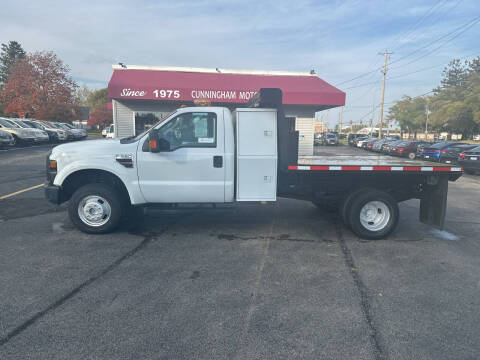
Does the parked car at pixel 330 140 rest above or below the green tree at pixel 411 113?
below

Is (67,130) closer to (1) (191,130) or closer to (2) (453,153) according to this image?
(1) (191,130)

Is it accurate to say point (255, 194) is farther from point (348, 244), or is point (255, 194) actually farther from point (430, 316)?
point (430, 316)

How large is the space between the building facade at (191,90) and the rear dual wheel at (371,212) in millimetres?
13255

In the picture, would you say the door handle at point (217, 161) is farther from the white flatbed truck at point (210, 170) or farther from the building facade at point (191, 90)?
the building facade at point (191, 90)

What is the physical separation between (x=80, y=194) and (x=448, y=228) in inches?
278

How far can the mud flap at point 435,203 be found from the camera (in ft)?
18.4

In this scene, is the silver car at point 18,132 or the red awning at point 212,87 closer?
the red awning at point 212,87

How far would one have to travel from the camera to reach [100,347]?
278 cm

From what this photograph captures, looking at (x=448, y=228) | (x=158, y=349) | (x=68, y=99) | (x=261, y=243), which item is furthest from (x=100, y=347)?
(x=68, y=99)

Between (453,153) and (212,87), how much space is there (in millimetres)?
13942

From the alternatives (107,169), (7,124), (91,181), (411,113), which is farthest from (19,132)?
(411,113)

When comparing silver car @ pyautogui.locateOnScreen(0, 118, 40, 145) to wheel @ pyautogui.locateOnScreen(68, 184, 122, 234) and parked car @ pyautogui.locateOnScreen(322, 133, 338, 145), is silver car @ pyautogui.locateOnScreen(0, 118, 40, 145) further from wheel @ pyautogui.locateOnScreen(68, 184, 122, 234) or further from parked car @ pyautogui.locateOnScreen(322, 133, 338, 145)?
parked car @ pyautogui.locateOnScreen(322, 133, 338, 145)

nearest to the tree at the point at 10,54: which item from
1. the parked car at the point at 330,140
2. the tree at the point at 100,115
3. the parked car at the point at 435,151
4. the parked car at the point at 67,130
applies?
the tree at the point at 100,115

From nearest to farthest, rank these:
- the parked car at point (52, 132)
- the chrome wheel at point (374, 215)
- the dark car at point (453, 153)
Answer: the chrome wheel at point (374, 215)
the dark car at point (453, 153)
the parked car at point (52, 132)
